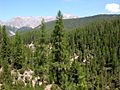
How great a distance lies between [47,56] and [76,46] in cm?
11693

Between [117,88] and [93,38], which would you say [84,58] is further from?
[117,88]

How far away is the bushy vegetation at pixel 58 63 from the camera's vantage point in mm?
56750

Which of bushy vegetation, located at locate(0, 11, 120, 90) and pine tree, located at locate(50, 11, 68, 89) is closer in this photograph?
pine tree, located at locate(50, 11, 68, 89)

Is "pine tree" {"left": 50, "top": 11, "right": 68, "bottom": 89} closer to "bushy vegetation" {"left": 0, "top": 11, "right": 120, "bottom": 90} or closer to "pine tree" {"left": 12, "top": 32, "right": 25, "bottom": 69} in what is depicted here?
"bushy vegetation" {"left": 0, "top": 11, "right": 120, "bottom": 90}

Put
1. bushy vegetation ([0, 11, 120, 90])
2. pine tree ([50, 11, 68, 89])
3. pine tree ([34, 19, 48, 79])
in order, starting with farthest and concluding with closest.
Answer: pine tree ([34, 19, 48, 79]), bushy vegetation ([0, 11, 120, 90]), pine tree ([50, 11, 68, 89])

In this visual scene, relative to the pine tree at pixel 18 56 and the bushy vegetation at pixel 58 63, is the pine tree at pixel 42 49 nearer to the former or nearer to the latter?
the bushy vegetation at pixel 58 63

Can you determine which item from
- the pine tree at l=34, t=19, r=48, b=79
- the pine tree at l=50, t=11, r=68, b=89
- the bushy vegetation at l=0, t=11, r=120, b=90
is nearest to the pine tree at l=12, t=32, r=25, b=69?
the bushy vegetation at l=0, t=11, r=120, b=90

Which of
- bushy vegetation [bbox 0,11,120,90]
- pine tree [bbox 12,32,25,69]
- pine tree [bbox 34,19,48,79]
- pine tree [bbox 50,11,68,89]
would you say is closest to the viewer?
pine tree [bbox 50,11,68,89]

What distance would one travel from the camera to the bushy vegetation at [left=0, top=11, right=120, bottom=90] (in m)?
56.8

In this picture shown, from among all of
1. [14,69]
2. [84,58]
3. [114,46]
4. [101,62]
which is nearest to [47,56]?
[14,69]

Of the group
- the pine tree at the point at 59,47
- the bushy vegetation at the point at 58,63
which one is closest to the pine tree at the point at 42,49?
the bushy vegetation at the point at 58,63

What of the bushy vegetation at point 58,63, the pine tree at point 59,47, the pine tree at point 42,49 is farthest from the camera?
the pine tree at point 42,49

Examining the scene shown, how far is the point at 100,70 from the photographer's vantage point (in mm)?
146875

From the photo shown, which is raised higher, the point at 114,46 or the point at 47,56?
the point at 47,56
